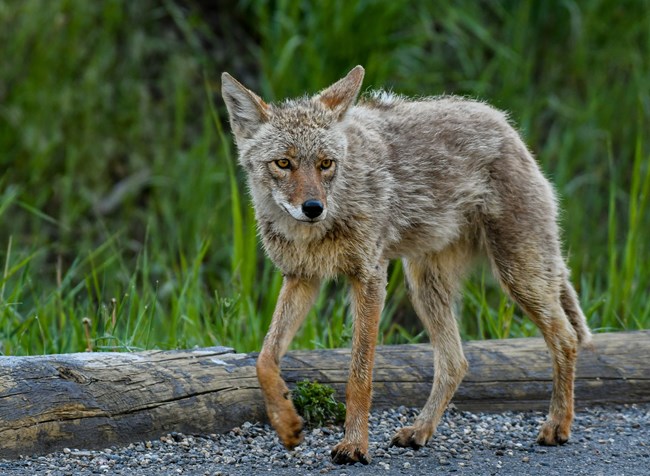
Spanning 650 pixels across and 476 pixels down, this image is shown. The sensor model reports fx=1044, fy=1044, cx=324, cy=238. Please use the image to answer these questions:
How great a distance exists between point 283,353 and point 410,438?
79cm

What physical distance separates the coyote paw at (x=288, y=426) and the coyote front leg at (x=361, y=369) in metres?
0.19

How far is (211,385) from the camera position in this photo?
5176 mm

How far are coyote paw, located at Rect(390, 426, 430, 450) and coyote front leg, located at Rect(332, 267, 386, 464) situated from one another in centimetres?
37

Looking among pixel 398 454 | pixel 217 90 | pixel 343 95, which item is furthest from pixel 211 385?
pixel 217 90

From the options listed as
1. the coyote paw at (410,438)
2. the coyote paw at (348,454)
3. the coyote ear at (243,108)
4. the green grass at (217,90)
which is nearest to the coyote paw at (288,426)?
the coyote paw at (348,454)

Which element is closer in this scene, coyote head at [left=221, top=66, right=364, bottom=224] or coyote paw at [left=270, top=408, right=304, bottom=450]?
coyote paw at [left=270, top=408, right=304, bottom=450]

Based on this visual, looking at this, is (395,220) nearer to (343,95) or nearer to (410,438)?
(343,95)

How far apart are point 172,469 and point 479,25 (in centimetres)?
735

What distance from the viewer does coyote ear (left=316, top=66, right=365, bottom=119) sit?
5422 millimetres

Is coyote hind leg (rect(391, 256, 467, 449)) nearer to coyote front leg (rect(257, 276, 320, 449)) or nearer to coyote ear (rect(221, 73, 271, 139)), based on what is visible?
coyote front leg (rect(257, 276, 320, 449))

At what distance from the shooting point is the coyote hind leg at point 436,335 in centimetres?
539

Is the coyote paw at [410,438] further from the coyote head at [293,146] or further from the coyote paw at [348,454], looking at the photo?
the coyote head at [293,146]

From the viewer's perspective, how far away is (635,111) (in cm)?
1112

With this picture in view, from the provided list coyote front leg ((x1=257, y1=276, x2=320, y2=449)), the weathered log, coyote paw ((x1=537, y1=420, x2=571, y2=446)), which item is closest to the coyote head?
coyote front leg ((x1=257, y1=276, x2=320, y2=449))
